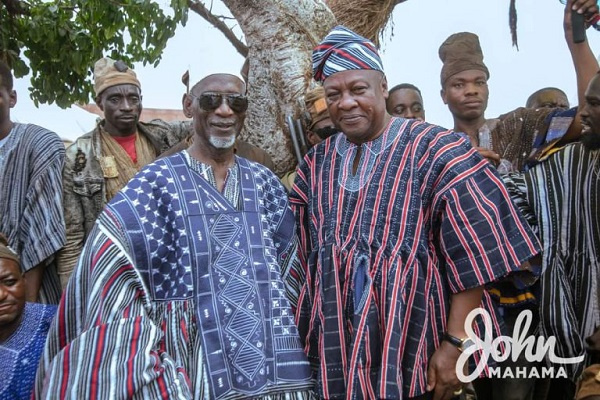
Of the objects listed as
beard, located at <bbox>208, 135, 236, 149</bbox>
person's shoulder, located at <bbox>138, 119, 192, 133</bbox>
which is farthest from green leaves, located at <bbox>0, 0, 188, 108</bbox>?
beard, located at <bbox>208, 135, 236, 149</bbox>

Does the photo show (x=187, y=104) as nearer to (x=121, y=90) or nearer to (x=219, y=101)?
(x=219, y=101)

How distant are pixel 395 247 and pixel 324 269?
12.6 inches

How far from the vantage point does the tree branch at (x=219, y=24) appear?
8.44 m

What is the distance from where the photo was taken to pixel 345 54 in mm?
2844

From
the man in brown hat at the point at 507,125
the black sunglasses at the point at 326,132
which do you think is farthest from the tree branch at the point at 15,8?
the man in brown hat at the point at 507,125

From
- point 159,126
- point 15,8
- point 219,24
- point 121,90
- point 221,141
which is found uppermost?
point 219,24

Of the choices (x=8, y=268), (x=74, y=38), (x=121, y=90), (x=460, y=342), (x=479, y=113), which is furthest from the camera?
(x=74, y=38)

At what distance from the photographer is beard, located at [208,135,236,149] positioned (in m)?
2.93

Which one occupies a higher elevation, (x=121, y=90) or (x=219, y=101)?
(x=121, y=90)

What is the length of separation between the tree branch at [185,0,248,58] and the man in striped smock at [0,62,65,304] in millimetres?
4781

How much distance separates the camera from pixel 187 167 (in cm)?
290

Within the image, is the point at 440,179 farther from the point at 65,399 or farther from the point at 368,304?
the point at 65,399

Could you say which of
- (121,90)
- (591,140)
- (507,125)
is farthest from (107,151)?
(591,140)

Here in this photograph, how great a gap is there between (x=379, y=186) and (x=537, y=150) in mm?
1280
